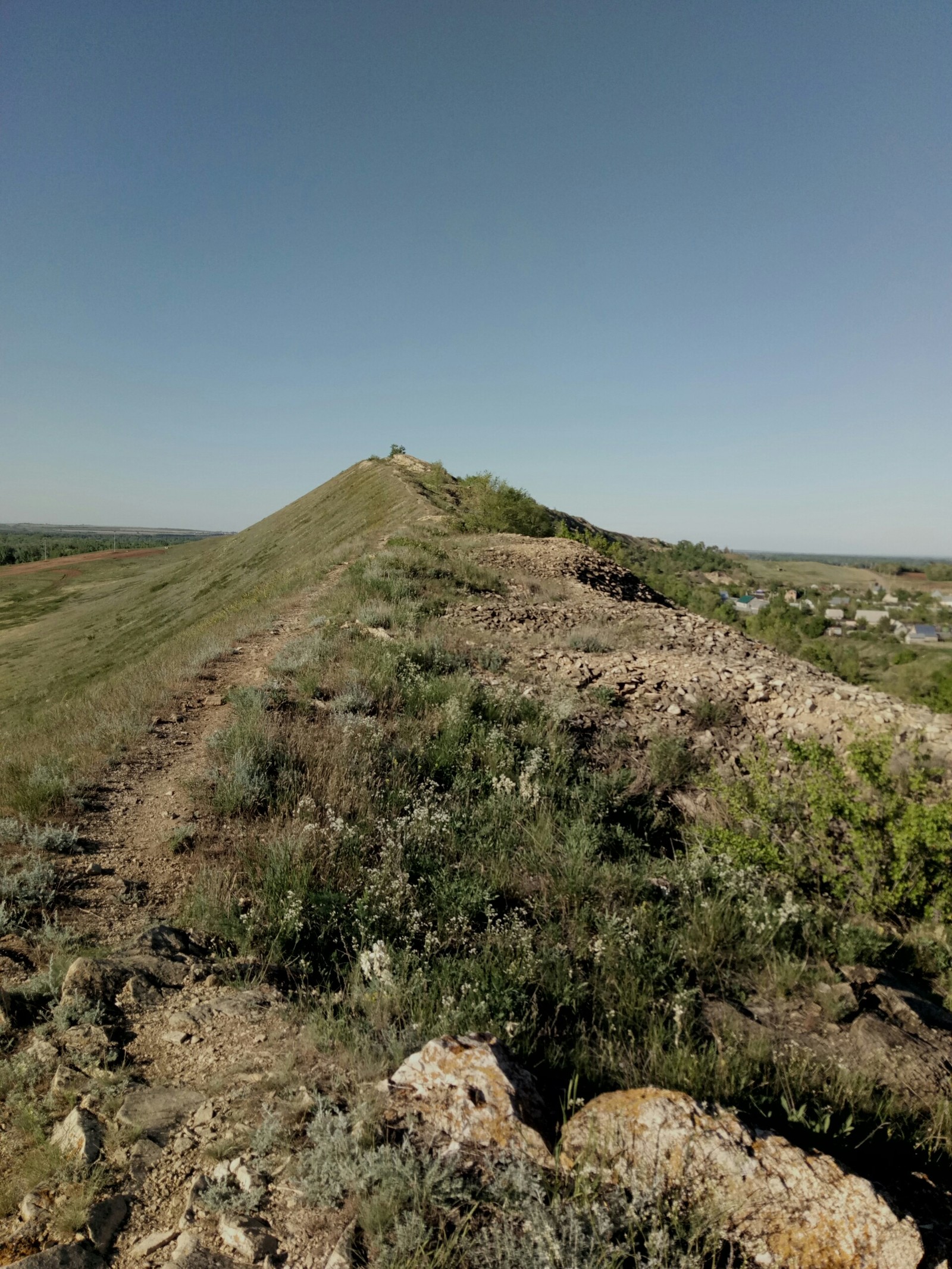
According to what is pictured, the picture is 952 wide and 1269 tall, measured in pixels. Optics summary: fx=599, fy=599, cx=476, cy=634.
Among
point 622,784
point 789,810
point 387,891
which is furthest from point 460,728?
point 789,810

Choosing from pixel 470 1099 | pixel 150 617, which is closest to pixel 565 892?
pixel 470 1099

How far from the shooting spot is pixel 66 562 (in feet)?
287

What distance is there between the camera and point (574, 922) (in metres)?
4.03

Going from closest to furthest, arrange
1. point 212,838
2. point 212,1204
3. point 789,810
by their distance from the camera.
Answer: point 212,1204
point 212,838
point 789,810

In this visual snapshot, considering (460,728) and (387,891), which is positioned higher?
(460,728)

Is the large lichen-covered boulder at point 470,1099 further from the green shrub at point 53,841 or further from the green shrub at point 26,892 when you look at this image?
the green shrub at point 53,841

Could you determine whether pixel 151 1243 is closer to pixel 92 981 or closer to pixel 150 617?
pixel 92 981

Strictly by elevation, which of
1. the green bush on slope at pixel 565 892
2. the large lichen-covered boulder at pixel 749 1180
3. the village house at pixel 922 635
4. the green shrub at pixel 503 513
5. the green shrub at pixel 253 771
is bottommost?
the village house at pixel 922 635

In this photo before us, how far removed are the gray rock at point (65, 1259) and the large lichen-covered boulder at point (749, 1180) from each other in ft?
5.21

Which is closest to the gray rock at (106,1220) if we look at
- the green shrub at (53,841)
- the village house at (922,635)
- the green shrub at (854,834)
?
the green shrub at (53,841)

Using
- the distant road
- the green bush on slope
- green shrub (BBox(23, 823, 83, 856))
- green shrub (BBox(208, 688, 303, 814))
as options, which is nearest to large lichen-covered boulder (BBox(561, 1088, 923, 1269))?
the green bush on slope

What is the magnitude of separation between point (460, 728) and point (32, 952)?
158 inches

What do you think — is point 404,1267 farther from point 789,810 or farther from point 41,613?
point 41,613

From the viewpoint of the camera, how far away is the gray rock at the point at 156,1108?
7.89 feet
